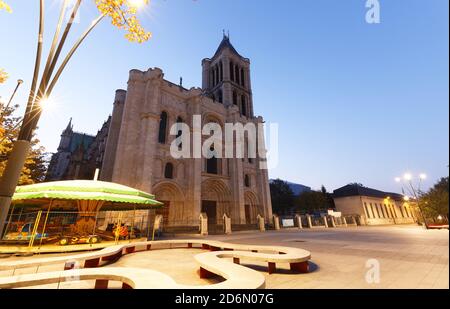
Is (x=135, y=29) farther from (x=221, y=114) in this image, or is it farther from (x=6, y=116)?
(x=221, y=114)

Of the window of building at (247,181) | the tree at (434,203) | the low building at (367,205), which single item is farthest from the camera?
the low building at (367,205)

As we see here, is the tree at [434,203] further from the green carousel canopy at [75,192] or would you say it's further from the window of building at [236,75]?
the green carousel canopy at [75,192]

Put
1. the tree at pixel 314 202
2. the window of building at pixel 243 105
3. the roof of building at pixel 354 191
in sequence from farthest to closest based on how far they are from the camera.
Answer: the tree at pixel 314 202
the window of building at pixel 243 105
the roof of building at pixel 354 191

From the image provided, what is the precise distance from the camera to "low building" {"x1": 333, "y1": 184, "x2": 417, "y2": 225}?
33956 millimetres

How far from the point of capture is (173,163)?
22172mm

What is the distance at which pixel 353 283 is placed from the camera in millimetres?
3920

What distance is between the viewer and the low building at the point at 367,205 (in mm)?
33956

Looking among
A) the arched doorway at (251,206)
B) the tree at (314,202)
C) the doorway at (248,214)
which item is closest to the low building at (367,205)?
the tree at (314,202)

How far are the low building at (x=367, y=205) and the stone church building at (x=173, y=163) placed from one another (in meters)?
16.4

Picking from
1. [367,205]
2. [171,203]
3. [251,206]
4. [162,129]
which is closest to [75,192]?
[171,203]

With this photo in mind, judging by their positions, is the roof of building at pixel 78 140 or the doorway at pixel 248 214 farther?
the roof of building at pixel 78 140

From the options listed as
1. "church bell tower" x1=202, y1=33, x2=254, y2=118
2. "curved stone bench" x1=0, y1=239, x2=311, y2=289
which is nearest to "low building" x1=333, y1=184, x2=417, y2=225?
"church bell tower" x1=202, y1=33, x2=254, y2=118

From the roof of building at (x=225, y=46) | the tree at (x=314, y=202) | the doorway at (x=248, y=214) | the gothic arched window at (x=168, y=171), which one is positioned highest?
the roof of building at (x=225, y=46)
